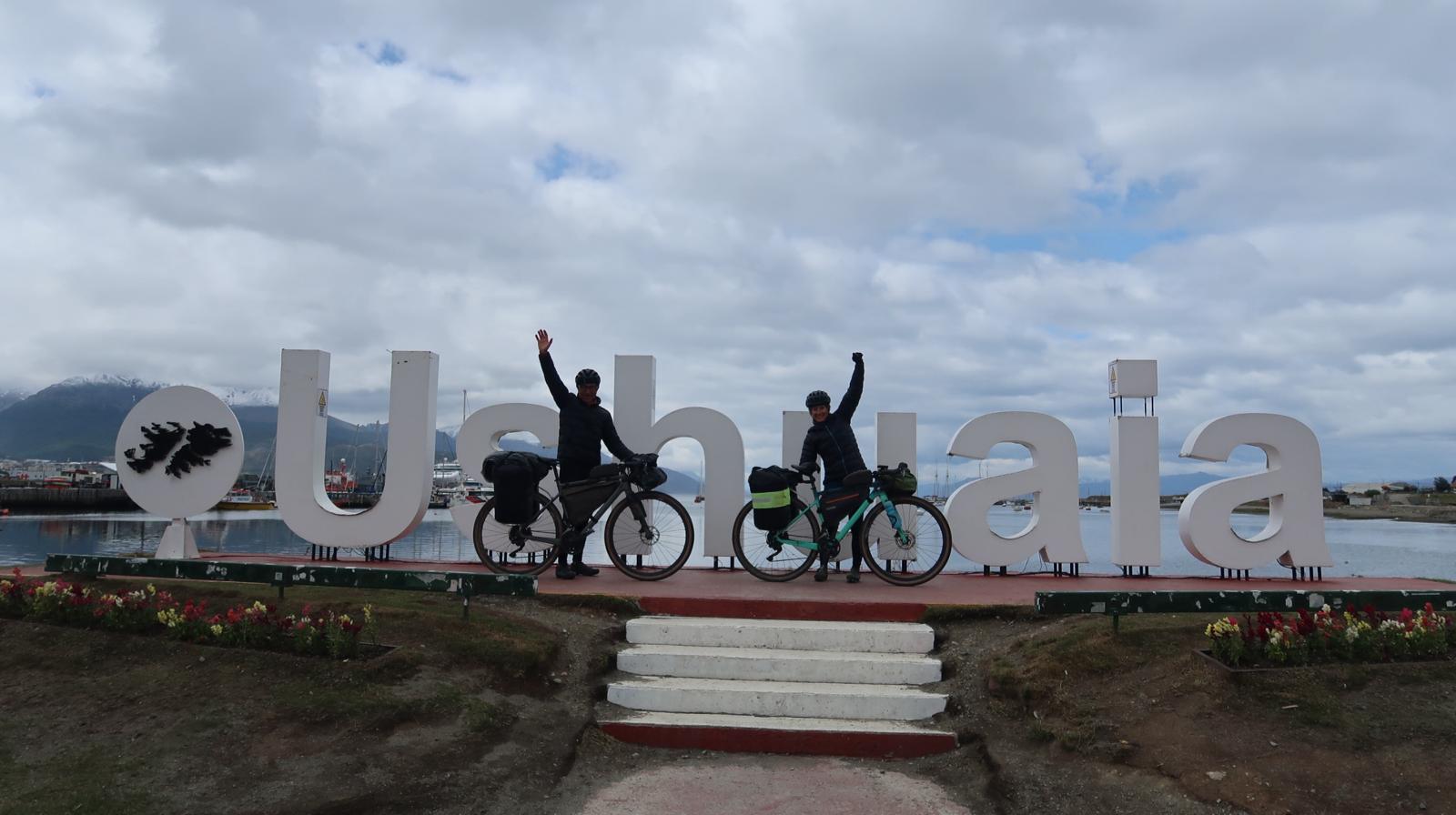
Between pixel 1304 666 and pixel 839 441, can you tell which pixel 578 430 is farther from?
pixel 1304 666

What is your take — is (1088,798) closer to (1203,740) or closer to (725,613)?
(1203,740)

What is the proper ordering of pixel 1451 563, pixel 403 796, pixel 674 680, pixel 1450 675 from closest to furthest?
1. pixel 403 796
2. pixel 1450 675
3. pixel 674 680
4. pixel 1451 563

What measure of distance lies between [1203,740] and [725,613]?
3.96m

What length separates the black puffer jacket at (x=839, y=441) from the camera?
9.86m

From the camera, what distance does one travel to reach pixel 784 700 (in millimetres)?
6570

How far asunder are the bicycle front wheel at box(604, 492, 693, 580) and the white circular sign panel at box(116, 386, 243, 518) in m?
5.22

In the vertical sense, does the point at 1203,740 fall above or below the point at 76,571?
below

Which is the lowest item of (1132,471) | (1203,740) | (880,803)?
(880,803)

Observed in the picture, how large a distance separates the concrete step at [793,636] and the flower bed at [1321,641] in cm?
221

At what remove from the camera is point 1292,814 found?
179 inches

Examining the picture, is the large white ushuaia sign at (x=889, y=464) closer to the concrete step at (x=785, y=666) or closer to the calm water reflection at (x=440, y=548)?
the concrete step at (x=785, y=666)

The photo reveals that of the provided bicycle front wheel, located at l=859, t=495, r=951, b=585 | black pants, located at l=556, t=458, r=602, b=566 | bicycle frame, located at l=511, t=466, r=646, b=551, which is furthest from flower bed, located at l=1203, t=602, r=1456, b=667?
black pants, located at l=556, t=458, r=602, b=566

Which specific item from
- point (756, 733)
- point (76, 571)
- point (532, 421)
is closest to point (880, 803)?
point (756, 733)

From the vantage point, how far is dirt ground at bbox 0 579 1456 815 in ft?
16.1
